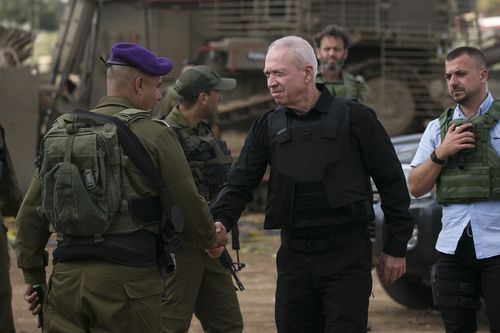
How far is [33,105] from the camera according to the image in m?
17.6

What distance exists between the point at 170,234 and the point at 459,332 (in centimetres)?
170

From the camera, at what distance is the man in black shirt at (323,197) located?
4.74 meters

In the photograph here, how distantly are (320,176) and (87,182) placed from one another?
1119 millimetres

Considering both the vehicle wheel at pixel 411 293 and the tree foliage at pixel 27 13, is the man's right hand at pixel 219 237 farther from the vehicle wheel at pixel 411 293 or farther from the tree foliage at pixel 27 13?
the tree foliage at pixel 27 13

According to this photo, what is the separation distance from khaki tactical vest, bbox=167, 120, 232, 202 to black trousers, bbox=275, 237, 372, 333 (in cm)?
136

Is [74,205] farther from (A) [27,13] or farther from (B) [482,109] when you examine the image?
(A) [27,13]

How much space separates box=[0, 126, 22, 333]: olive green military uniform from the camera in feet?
19.1

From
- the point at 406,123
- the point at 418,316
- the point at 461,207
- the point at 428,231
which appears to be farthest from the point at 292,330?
the point at 406,123

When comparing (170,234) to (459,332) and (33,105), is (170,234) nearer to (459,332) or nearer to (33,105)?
(459,332)

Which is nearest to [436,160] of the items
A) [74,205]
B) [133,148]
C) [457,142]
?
[457,142]

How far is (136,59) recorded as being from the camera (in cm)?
446

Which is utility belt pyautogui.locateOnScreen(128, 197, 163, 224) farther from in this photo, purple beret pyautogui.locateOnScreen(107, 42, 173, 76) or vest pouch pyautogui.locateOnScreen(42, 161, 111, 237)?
purple beret pyautogui.locateOnScreen(107, 42, 173, 76)

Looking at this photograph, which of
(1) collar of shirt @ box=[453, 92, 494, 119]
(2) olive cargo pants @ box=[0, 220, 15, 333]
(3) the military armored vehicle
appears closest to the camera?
(1) collar of shirt @ box=[453, 92, 494, 119]

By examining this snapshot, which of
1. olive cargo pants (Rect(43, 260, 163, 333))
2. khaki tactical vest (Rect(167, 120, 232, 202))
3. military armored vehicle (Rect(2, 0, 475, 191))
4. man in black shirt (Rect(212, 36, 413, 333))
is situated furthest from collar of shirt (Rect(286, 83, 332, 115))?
military armored vehicle (Rect(2, 0, 475, 191))
